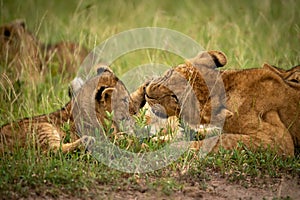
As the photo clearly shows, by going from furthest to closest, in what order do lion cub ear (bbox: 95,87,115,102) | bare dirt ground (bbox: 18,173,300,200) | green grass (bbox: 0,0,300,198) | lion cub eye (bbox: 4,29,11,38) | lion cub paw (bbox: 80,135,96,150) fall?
1. lion cub eye (bbox: 4,29,11,38)
2. lion cub ear (bbox: 95,87,115,102)
3. lion cub paw (bbox: 80,135,96,150)
4. green grass (bbox: 0,0,300,198)
5. bare dirt ground (bbox: 18,173,300,200)

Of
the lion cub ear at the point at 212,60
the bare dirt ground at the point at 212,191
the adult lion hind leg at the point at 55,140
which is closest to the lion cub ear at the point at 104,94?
the adult lion hind leg at the point at 55,140

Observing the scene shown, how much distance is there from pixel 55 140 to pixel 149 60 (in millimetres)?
2466

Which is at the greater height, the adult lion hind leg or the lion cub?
the lion cub

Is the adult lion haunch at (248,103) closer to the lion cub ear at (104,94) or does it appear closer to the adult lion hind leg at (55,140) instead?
the lion cub ear at (104,94)

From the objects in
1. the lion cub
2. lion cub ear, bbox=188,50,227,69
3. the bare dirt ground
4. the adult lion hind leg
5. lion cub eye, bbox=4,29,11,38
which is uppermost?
lion cub eye, bbox=4,29,11,38

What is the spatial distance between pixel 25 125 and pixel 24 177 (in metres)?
1.24

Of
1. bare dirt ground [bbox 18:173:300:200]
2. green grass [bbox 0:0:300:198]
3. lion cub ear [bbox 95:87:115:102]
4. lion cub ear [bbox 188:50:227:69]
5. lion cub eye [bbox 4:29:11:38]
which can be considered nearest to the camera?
bare dirt ground [bbox 18:173:300:200]

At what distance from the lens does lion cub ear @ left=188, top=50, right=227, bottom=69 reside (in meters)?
6.32

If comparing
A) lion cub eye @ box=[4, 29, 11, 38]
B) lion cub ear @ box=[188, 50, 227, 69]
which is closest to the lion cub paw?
lion cub ear @ box=[188, 50, 227, 69]

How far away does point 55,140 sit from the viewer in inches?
248

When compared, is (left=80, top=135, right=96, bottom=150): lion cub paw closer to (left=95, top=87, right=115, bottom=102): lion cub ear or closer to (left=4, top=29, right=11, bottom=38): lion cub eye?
(left=95, top=87, right=115, bottom=102): lion cub ear

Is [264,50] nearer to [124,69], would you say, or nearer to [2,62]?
[124,69]

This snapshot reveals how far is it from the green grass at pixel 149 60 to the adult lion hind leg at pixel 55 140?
0.09 metres

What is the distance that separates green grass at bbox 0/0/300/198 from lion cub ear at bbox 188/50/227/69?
87 centimetres
